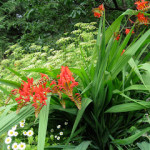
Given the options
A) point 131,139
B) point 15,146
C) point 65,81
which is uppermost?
point 65,81

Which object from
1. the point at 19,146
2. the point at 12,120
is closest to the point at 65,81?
the point at 12,120

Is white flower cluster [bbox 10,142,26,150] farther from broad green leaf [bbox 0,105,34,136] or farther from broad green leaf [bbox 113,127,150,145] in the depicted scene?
broad green leaf [bbox 113,127,150,145]

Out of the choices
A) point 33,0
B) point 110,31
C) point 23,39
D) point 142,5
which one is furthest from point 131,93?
point 23,39

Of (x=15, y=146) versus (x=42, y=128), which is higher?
(x=42, y=128)

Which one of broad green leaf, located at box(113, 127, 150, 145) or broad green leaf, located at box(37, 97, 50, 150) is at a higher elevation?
broad green leaf, located at box(37, 97, 50, 150)

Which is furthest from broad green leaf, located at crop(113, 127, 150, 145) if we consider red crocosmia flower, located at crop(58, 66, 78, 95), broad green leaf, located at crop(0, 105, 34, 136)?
broad green leaf, located at crop(0, 105, 34, 136)

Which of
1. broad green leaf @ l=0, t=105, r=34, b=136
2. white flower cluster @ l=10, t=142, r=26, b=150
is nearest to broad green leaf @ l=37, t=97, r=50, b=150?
broad green leaf @ l=0, t=105, r=34, b=136

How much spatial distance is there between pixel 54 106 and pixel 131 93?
507 millimetres

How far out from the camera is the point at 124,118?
1.02 m

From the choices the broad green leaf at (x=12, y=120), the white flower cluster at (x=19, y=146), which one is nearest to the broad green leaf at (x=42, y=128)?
the broad green leaf at (x=12, y=120)

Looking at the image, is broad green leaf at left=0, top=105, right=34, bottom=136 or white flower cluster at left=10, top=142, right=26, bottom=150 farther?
white flower cluster at left=10, top=142, right=26, bottom=150

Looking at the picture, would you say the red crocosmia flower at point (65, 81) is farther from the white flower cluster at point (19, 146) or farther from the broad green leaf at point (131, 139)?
the white flower cluster at point (19, 146)

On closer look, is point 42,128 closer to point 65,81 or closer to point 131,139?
point 65,81

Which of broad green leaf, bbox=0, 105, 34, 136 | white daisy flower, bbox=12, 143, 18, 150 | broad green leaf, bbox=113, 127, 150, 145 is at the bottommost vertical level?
white daisy flower, bbox=12, 143, 18, 150
